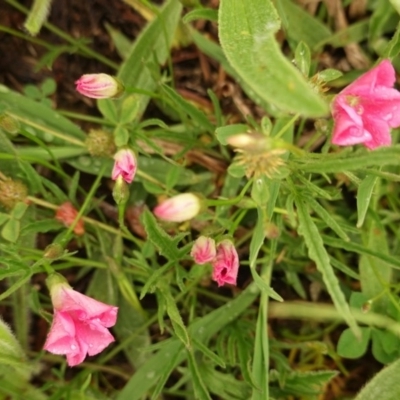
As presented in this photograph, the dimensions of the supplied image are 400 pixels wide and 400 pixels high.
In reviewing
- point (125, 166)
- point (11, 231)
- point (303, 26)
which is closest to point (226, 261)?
point (125, 166)

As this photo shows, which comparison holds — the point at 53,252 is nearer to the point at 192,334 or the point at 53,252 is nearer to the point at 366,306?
the point at 192,334

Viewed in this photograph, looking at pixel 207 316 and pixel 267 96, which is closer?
pixel 267 96

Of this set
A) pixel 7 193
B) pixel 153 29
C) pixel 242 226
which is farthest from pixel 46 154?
pixel 242 226

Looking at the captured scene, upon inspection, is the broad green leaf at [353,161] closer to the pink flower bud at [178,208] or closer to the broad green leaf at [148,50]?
the pink flower bud at [178,208]

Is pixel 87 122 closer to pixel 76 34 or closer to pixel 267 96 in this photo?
pixel 76 34

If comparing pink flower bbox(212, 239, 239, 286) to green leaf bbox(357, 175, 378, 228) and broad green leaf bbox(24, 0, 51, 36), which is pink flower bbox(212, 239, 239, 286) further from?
broad green leaf bbox(24, 0, 51, 36)

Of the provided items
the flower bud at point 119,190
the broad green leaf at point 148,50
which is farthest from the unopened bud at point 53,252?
the broad green leaf at point 148,50

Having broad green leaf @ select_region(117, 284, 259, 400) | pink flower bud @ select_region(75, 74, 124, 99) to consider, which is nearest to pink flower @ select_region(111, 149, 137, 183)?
pink flower bud @ select_region(75, 74, 124, 99)
